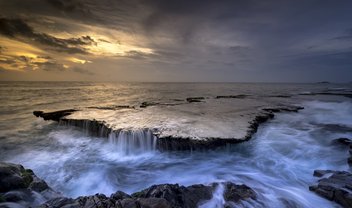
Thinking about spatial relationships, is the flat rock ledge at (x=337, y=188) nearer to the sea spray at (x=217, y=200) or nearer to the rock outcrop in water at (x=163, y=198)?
the rock outcrop in water at (x=163, y=198)

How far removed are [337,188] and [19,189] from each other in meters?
10.6

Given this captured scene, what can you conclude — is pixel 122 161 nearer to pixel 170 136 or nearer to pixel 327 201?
pixel 170 136

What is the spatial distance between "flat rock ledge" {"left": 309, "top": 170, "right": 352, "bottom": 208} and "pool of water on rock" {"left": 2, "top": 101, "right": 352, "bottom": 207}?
263 mm

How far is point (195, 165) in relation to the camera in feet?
35.3

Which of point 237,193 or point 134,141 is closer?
point 237,193

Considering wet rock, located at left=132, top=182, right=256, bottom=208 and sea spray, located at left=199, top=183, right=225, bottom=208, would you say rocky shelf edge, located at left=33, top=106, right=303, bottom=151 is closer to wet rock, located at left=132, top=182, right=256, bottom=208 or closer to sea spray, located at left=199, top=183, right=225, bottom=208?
wet rock, located at left=132, top=182, right=256, bottom=208

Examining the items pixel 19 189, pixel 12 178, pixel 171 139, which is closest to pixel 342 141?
pixel 171 139

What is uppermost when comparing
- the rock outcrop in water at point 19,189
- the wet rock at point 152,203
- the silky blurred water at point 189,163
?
the wet rock at point 152,203

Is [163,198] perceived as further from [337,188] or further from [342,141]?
[342,141]

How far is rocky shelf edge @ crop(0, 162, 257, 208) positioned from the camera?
19.1 feet

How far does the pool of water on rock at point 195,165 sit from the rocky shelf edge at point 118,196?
1.50 ft

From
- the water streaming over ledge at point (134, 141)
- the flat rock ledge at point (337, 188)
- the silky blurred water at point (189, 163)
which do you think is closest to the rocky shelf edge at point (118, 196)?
the silky blurred water at point (189, 163)

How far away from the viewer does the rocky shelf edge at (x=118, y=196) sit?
582 cm

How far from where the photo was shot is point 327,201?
23.6ft
